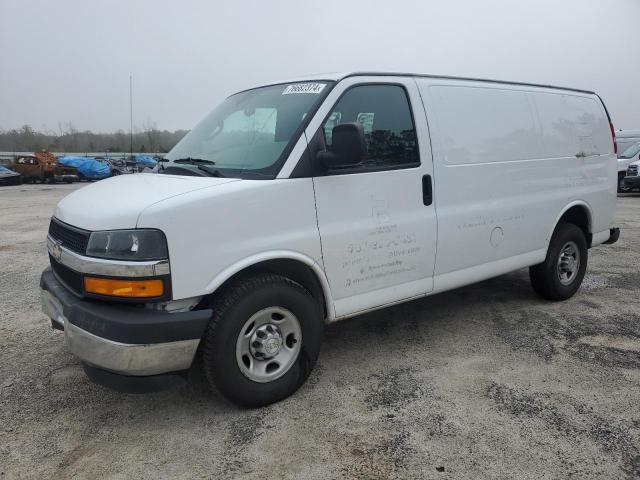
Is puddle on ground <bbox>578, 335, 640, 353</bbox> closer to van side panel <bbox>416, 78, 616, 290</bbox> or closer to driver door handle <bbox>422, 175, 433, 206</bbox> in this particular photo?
van side panel <bbox>416, 78, 616, 290</bbox>

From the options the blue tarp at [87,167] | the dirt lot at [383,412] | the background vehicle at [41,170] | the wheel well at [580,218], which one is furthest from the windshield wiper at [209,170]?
the blue tarp at [87,167]

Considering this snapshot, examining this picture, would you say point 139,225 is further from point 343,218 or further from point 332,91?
point 332,91

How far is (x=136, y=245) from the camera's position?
2.73m

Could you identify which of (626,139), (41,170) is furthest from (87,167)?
(626,139)

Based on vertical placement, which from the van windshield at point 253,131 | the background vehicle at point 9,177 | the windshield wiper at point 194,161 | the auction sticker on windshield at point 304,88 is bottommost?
the windshield wiper at point 194,161

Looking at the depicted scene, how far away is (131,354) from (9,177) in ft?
111

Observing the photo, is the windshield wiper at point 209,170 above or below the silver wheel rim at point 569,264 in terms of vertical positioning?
above

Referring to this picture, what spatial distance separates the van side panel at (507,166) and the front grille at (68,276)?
2.46m

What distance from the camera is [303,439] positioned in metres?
2.91

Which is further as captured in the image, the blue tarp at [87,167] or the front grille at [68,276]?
the blue tarp at [87,167]

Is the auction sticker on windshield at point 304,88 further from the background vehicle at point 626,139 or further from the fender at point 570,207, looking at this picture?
the background vehicle at point 626,139

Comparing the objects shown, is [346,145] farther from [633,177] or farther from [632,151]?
[632,151]

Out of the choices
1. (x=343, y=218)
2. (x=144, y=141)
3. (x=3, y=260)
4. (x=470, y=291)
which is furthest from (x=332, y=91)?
(x=144, y=141)

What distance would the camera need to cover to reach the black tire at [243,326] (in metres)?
2.94
